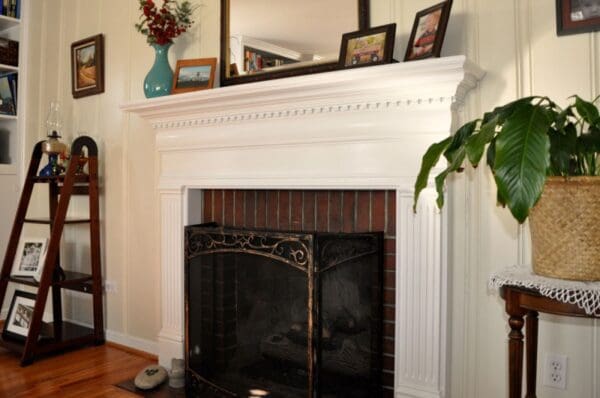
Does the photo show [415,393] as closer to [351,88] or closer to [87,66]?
[351,88]

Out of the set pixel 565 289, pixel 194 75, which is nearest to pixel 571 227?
pixel 565 289

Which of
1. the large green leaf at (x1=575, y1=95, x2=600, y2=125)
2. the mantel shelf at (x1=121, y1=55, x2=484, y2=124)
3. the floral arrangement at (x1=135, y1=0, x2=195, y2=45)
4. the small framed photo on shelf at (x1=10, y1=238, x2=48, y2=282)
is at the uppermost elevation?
the floral arrangement at (x1=135, y1=0, x2=195, y2=45)

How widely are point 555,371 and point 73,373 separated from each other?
2.25 metres

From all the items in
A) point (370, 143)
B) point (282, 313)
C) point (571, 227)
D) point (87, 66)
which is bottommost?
point (282, 313)

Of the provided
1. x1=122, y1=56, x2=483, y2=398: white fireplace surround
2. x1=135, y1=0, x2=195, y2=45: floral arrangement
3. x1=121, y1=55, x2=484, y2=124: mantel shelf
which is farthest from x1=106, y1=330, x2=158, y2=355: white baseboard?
x1=135, y1=0, x2=195, y2=45: floral arrangement

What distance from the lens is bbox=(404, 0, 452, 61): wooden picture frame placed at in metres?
1.79

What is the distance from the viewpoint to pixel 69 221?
9.78 feet

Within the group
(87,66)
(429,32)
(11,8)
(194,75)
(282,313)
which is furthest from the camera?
(11,8)

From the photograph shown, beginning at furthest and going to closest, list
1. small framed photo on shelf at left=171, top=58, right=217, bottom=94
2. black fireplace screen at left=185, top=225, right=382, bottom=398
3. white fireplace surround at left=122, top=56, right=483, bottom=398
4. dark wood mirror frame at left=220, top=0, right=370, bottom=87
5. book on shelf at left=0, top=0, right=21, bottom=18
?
book on shelf at left=0, top=0, right=21, bottom=18 → small framed photo on shelf at left=171, top=58, right=217, bottom=94 → dark wood mirror frame at left=220, top=0, right=370, bottom=87 → black fireplace screen at left=185, top=225, right=382, bottom=398 → white fireplace surround at left=122, top=56, right=483, bottom=398

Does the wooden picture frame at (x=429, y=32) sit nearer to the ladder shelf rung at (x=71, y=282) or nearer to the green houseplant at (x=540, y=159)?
the green houseplant at (x=540, y=159)

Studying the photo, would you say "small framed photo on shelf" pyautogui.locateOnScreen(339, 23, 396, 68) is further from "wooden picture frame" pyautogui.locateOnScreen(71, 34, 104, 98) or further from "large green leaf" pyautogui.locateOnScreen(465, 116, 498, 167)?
"wooden picture frame" pyautogui.locateOnScreen(71, 34, 104, 98)

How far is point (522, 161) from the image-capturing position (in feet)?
3.73

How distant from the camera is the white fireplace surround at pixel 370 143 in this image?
181cm

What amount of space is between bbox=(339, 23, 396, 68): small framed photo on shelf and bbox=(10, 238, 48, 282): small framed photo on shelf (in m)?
2.22
